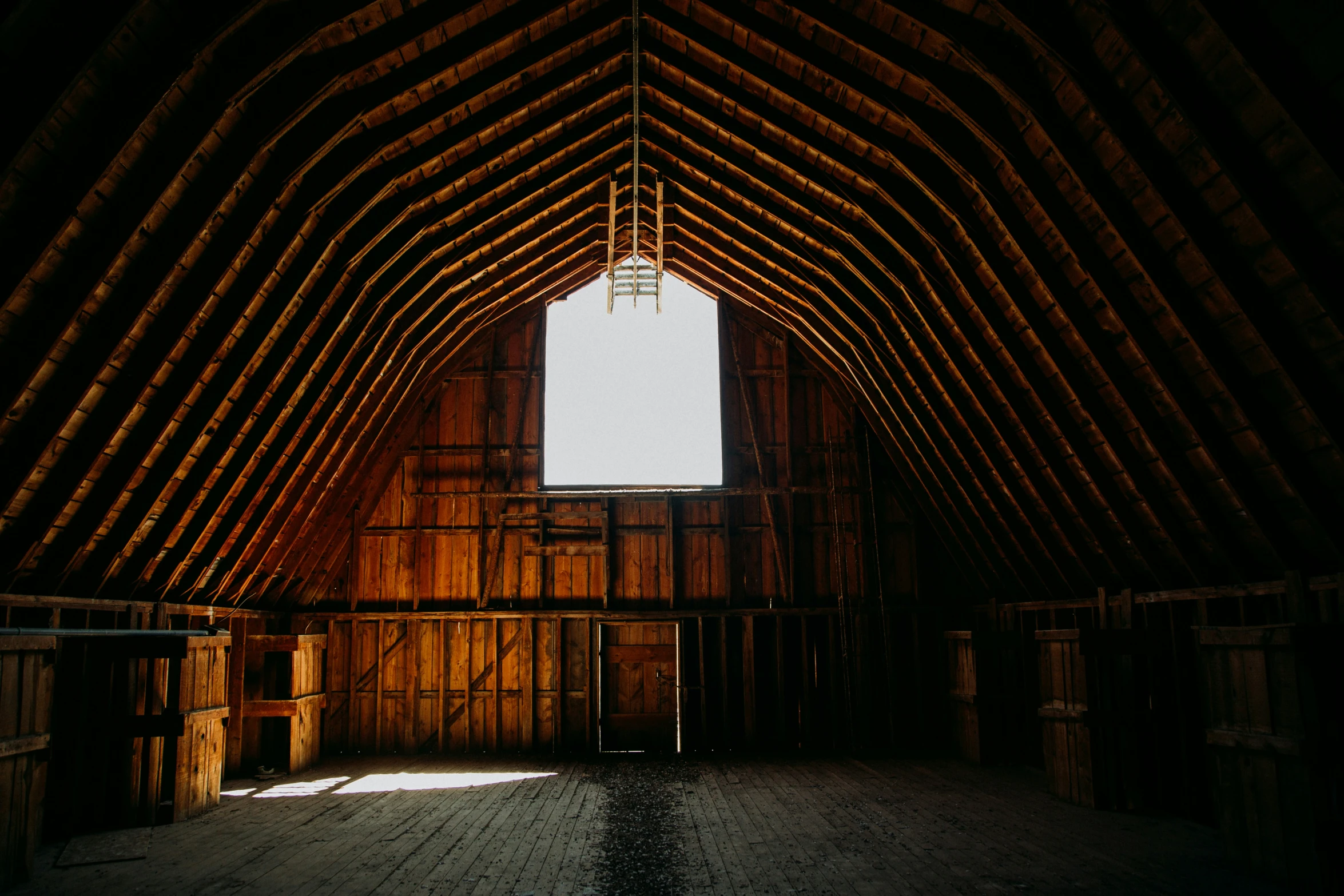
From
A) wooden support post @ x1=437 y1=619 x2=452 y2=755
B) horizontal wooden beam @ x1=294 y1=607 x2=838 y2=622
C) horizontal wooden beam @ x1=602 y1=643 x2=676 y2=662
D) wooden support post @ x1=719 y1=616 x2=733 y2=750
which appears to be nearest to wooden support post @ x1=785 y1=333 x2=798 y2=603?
horizontal wooden beam @ x1=294 y1=607 x2=838 y2=622

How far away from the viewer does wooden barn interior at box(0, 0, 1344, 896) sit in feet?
17.2

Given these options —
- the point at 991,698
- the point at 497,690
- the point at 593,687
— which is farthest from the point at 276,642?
the point at 991,698

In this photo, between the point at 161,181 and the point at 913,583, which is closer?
the point at 161,181

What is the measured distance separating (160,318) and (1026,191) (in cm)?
621

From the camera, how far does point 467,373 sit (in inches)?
513

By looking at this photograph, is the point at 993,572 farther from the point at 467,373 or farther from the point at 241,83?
the point at 241,83

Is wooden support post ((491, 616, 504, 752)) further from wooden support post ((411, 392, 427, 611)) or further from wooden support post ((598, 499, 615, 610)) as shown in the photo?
wooden support post ((598, 499, 615, 610))

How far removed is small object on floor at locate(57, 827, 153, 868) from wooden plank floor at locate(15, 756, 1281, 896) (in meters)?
0.11

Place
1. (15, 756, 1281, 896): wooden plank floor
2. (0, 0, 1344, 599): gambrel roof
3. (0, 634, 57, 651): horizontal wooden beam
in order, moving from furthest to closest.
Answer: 1. (0, 634, 57, 651): horizontal wooden beam
2. (15, 756, 1281, 896): wooden plank floor
3. (0, 0, 1344, 599): gambrel roof

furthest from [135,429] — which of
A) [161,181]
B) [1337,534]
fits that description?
[1337,534]

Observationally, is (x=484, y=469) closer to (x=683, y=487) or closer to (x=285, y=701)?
(x=683, y=487)

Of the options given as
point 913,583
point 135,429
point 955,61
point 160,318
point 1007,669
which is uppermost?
point 955,61

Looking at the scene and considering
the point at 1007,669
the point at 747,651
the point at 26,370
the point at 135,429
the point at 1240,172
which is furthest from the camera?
the point at 747,651

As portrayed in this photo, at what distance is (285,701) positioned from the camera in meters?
10.8
